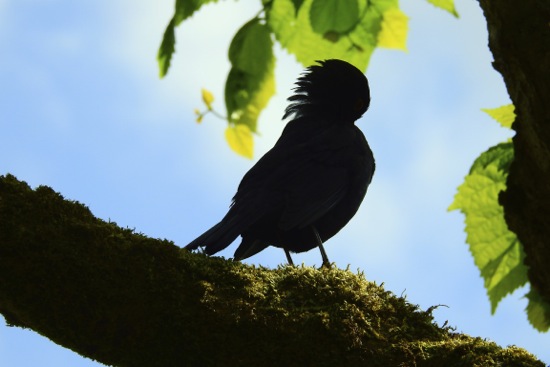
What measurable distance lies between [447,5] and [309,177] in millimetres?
2287

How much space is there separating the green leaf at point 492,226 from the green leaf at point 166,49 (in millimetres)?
1152

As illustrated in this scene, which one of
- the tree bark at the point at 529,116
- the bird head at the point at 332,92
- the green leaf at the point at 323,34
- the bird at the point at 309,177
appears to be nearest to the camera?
the tree bark at the point at 529,116

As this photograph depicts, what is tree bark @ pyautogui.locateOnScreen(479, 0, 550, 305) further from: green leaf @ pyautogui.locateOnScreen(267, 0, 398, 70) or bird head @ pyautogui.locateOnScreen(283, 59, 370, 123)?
bird head @ pyautogui.locateOnScreen(283, 59, 370, 123)

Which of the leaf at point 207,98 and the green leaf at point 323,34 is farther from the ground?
the leaf at point 207,98

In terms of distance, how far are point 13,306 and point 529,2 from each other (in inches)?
80.6

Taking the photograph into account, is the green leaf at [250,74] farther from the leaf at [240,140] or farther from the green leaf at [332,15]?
the green leaf at [332,15]

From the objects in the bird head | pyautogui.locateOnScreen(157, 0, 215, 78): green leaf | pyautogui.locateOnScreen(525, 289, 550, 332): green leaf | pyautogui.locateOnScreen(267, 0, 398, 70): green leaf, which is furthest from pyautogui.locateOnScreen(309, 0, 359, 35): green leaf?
the bird head

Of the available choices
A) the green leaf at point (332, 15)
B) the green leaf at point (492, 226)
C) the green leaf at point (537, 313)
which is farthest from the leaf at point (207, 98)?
the green leaf at point (537, 313)

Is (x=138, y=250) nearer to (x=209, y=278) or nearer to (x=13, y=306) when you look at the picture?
(x=209, y=278)

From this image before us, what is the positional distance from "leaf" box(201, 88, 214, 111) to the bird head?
256cm

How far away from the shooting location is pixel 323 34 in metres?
2.56

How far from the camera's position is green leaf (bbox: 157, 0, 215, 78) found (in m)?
2.56

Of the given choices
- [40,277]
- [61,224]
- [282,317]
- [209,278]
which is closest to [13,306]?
[40,277]

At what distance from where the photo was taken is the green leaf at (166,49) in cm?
255
